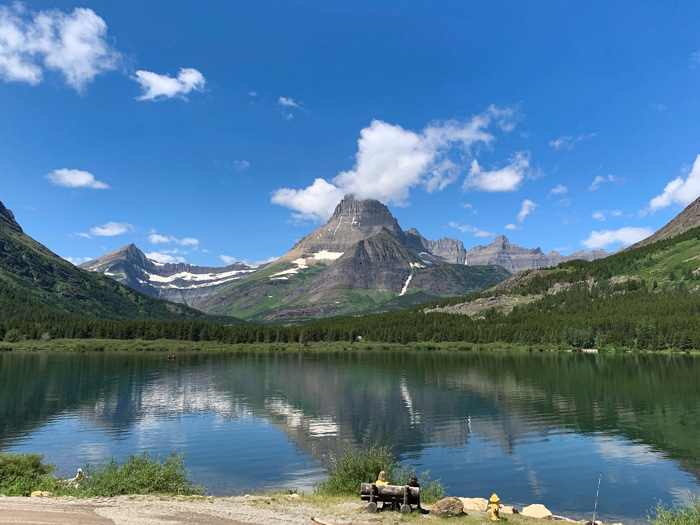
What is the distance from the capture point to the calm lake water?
40.4 m

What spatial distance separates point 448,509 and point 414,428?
39.1 meters

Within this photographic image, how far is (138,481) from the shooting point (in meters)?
30.6

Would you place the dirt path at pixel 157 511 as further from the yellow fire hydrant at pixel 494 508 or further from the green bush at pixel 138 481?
the yellow fire hydrant at pixel 494 508

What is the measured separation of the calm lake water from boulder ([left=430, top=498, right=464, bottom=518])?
40.9ft

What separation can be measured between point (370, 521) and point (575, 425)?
49762mm

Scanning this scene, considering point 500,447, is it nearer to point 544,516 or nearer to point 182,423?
point 544,516

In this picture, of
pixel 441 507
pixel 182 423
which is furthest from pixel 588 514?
pixel 182 423

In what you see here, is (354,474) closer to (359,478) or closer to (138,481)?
(359,478)

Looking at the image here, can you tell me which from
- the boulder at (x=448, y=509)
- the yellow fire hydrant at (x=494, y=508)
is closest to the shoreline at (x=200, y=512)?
the boulder at (x=448, y=509)

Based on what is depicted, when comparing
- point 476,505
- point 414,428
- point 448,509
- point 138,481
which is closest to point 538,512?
point 476,505

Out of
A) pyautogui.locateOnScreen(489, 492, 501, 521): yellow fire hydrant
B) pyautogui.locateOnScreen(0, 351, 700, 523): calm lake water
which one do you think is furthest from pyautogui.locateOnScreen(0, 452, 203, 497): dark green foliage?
pyautogui.locateOnScreen(489, 492, 501, 521): yellow fire hydrant

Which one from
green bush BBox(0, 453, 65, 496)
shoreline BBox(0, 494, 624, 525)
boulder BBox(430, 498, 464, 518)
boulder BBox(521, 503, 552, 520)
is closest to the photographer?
shoreline BBox(0, 494, 624, 525)

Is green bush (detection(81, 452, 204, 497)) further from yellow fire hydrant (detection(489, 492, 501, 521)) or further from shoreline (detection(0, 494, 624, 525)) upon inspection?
yellow fire hydrant (detection(489, 492, 501, 521))

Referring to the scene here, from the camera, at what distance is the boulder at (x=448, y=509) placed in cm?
2512
